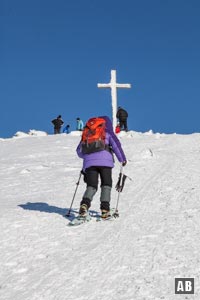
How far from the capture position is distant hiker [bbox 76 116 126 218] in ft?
23.4

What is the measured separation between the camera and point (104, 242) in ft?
18.9

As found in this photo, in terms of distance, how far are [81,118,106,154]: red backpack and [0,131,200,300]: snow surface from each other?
116 cm

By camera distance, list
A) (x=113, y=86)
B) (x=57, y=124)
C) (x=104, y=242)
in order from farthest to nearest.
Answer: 1. (x=57, y=124)
2. (x=113, y=86)
3. (x=104, y=242)

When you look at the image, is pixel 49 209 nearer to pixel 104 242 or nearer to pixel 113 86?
pixel 104 242

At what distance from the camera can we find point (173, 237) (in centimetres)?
564

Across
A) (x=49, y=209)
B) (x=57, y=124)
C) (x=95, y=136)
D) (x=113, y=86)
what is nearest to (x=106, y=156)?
(x=95, y=136)

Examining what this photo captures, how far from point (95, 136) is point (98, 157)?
1.10 feet

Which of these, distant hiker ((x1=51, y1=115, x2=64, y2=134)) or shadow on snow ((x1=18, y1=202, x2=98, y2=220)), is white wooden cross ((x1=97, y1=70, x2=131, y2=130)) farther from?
shadow on snow ((x1=18, y1=202, x2=98, y2=220))

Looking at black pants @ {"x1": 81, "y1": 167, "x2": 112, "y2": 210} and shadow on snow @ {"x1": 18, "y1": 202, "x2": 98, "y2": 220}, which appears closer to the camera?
black pants @ {"x1": 81, "y1": 167, "x2": 112, "y2": 210}

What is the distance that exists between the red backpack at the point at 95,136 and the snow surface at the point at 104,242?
3.81 ft

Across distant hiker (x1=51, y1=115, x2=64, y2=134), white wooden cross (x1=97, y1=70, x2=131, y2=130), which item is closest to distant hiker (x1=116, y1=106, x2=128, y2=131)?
white wooden cross (x1=97, y1=70, x2=131, y2=130)

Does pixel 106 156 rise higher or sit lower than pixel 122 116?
lower

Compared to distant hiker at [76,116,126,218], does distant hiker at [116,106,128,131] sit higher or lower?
higher

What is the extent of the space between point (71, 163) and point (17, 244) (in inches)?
390
